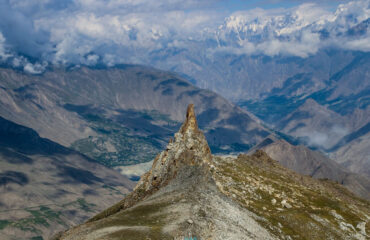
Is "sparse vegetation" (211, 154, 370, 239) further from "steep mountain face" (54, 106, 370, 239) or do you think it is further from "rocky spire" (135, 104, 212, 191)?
"rocky spire" (135, 104, 212, 191)

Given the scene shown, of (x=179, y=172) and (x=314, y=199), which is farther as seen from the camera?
(x=314, y=199)

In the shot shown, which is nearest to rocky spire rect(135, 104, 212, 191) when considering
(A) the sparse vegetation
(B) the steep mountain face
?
(B) the steep mountain face

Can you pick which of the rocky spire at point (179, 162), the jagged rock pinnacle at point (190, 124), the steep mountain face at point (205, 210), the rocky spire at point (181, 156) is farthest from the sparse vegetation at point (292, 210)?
the jagged rock pinnacle at point (190, 124)

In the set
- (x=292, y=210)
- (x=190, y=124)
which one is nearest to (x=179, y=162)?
(x=190, y=124)

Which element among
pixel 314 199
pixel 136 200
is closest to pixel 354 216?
pixel 314 199

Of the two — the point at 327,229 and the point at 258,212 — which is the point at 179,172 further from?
the point at 327,229

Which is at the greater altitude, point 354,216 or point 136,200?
point 136,200

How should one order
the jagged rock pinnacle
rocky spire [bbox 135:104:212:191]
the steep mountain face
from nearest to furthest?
Result: 1. the steep mountain face
2. rocky spire [bbox 135:104:212:191]
3. the jagged rock pinnacle
